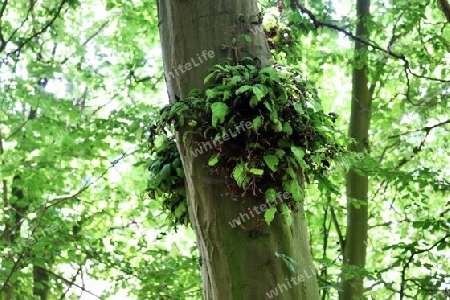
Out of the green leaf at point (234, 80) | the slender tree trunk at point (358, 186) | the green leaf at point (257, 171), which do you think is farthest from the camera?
the slender tree trunk at point (358, 186)

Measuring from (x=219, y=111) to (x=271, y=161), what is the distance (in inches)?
12.7

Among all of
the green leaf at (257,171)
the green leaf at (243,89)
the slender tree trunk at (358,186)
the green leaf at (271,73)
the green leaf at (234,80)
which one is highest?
the slender tree trunk at (358,186)

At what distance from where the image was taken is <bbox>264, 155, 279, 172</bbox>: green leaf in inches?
88.6

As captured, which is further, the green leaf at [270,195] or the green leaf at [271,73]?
the green leaf at [271,73]

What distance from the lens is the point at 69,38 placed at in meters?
7.23

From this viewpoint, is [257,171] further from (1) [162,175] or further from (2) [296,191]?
(1) [162,175]

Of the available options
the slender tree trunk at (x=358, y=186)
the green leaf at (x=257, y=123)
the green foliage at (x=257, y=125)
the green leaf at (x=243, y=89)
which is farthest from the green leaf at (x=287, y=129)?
the slender tree trunk at (x=358, y=186)

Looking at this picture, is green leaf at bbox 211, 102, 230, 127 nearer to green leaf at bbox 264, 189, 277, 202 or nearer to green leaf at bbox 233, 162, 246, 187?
green leaf at bbox 233, 162, 246, 187

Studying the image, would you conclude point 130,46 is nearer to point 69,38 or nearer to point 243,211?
point 69,38

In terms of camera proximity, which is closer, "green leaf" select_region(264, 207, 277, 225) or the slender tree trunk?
"green leaf" select_region(264, 207, 277, 225)

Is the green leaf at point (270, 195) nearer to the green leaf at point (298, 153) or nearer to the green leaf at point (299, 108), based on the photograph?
the green leaf at point (298, 153)

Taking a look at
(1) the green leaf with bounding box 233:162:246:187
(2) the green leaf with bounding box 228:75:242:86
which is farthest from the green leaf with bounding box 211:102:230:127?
(1) the green leaf with bounding box 233:162:246:187

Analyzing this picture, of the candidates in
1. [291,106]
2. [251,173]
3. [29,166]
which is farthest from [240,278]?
[29,166]

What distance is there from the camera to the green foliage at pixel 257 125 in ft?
7.51
